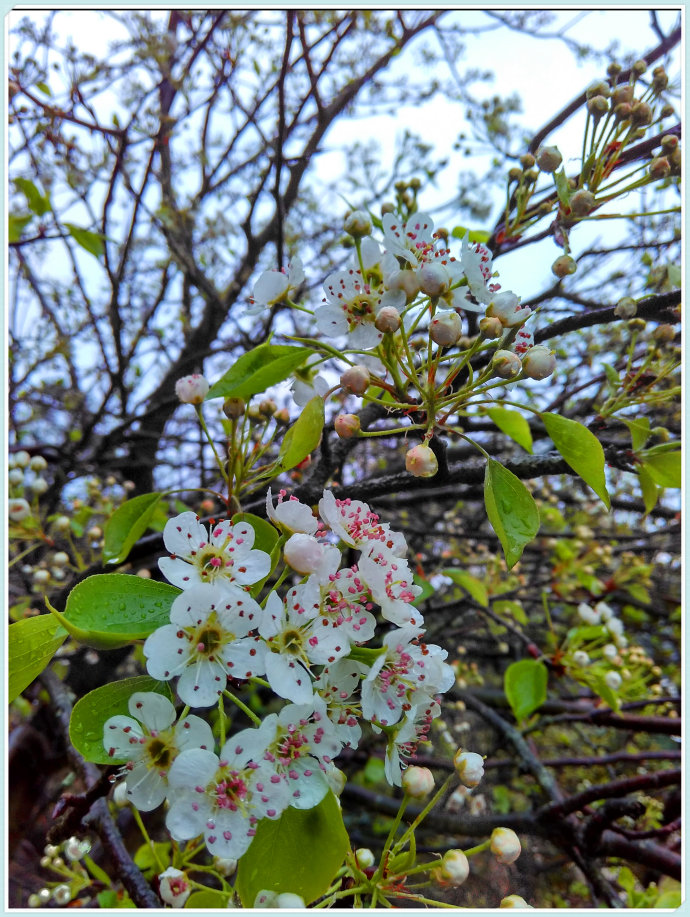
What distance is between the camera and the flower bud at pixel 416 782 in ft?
2.21

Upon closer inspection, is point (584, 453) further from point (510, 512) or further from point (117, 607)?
point (117, 607)

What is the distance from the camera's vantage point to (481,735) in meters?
2.41

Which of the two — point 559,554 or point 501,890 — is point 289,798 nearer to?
point 501,890

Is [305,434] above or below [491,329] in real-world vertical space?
below

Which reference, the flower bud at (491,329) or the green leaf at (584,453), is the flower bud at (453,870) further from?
the flower bud at (491,329)

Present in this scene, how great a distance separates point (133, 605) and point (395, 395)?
0.42 metres

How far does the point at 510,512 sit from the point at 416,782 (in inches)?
13.7

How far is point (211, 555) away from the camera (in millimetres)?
666

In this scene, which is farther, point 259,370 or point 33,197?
point 33,197

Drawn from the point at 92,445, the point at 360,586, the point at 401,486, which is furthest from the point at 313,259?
the point at 360,586

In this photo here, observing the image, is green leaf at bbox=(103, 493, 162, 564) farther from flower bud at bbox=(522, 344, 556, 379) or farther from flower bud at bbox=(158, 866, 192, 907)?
flower bud at bbox=(522, 344, 556, 379)

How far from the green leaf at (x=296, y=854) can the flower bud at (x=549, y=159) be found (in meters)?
0.98

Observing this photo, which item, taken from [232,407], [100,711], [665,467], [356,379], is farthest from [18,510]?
[665,467]

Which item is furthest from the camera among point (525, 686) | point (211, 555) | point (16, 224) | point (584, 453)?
point (16, 224)
